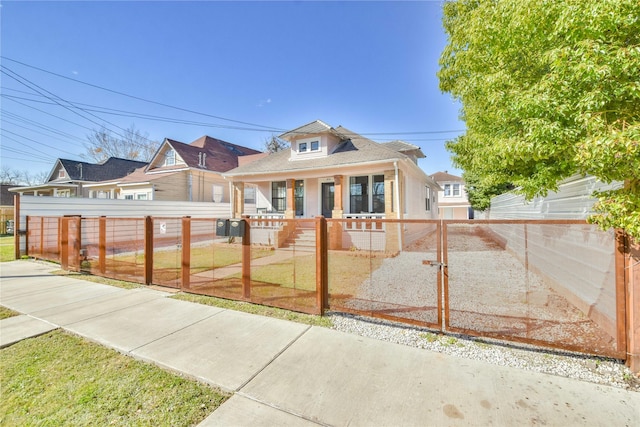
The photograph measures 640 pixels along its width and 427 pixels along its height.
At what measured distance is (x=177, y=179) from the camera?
18609 millimetres

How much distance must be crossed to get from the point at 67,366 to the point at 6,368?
67 centimetres

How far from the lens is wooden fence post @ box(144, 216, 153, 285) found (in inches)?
243

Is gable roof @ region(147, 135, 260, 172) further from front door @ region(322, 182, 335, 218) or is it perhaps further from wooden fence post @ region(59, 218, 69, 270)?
wooden fence post @ region(59, 218, 69, 270)

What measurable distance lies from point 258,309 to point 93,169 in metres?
27.9

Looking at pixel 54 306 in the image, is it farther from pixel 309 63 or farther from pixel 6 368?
pixel 309 63

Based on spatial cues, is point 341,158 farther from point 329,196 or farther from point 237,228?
point 237,228

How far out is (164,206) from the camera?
48.8 feet

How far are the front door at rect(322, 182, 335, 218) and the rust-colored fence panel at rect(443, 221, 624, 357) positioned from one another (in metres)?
9.34

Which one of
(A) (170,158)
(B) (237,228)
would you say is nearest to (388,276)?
(B) (237,228)

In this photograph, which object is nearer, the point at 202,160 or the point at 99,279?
the point at 99,279

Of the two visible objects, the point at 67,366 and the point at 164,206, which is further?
the point at 164,206

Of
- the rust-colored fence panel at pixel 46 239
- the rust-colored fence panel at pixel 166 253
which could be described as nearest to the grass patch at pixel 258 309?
the rust-colored fence panel at pixel 166 253

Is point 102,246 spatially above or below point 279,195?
below

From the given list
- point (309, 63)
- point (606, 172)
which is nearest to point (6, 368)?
point (606, 172)
